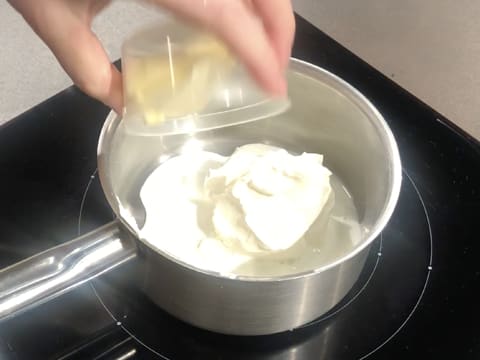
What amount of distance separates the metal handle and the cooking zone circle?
0.03 meters

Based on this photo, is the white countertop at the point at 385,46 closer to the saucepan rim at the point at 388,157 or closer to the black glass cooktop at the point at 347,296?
the black glass cooktop at the point at 347,296

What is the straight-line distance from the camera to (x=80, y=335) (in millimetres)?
603

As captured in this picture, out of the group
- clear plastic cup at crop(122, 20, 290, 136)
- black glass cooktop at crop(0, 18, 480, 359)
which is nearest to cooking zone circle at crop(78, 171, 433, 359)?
black glass cooktop at crop(0, 18, 480, 359)

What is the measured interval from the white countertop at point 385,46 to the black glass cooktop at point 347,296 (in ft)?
0.24

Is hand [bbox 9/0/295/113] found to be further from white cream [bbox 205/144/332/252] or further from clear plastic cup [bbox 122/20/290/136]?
white cream [bbox 205/144/332/252]

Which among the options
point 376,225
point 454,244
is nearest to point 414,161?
point 454,244

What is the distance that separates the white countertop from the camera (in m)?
0.84

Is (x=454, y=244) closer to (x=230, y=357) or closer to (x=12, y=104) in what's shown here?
(x=230, y=357)

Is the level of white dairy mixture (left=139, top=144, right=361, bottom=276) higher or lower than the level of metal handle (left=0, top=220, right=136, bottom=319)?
lower

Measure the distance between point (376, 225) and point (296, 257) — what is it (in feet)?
0.37

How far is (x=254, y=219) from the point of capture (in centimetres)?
61

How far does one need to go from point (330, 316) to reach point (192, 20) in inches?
12.5

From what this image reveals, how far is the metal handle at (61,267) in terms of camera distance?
0.53m

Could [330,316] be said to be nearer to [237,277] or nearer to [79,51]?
[237,277]
